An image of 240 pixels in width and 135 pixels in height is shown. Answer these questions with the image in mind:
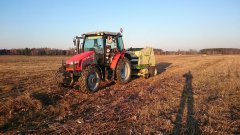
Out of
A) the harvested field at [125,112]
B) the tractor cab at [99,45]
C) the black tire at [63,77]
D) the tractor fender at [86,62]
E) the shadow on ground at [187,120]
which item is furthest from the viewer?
the tractor cab at [99,45]

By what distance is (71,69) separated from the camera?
9766 mm

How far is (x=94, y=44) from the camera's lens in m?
10.9

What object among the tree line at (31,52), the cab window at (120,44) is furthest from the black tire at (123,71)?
the tree line at (31,52)

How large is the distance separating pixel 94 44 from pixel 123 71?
6.84 feet

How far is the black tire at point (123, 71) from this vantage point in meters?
11.1

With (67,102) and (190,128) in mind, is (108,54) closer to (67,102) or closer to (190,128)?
(67,102)

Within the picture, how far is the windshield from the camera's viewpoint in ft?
35.3

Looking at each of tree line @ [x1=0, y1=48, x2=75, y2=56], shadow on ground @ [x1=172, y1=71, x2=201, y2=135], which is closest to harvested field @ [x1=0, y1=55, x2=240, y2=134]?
shadow on ground @ [x1=172, y1=71, x2=201, y2=135]

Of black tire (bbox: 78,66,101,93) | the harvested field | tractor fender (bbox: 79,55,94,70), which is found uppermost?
tractor fender (bbox: 79,55,94,70)

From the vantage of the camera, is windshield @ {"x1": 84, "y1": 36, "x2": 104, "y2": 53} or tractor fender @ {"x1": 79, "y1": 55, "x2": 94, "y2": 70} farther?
windshield @ {"x1": 84, "y1": 36, "x2": 104, "y2": 53}

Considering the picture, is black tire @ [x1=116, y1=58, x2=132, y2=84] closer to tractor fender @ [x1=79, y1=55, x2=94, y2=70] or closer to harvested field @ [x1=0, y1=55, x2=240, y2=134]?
tractor fender @ [x1=79, y1=55, x2=94, y2=70]

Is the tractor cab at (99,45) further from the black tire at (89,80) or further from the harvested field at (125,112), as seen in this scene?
the harvested field at (125,112)

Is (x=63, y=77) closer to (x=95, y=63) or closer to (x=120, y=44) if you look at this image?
(x=95, y=63)

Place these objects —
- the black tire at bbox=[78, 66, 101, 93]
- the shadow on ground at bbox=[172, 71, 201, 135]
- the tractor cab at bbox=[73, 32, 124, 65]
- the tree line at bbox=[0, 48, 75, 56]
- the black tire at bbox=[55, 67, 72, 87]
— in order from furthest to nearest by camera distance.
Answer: the tree line at bbox=[0, 48, 75, 56], the tractor cab at bbox=[73, 32, 124, 65], the black tire at bbox=[55, 67, 72, 87], the black tire at bbox=[78, 66, 101, 93], the shadow on ground at bbox=[172, 71, 201, 135]
